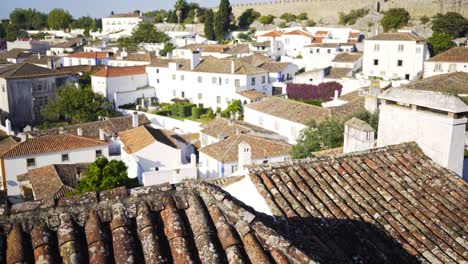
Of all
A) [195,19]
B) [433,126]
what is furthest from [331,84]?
[195,19]

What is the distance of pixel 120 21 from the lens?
106 m

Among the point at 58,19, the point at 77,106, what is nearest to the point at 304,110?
the point at 77,106

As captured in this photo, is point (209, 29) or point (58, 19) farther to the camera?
point (58, 19)

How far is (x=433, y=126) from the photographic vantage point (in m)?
8.57

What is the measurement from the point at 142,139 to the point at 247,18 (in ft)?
216

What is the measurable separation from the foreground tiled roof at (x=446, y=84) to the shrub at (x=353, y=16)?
149 ft

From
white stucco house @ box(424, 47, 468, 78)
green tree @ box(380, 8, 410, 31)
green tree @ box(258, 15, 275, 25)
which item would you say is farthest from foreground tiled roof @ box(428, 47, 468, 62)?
green tree @ box(258, 15, 275, 25)

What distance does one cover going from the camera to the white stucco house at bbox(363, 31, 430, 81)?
45594 mm

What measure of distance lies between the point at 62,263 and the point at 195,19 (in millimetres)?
97207

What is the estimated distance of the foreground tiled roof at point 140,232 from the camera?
12.3 ft

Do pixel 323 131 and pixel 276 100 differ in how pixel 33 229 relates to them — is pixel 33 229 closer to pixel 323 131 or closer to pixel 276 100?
pixel 323 131

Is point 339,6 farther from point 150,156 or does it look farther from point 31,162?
point 31,162

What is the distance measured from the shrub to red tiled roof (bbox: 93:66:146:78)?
137 ft

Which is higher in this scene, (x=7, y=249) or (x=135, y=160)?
(x=7, y=249)
